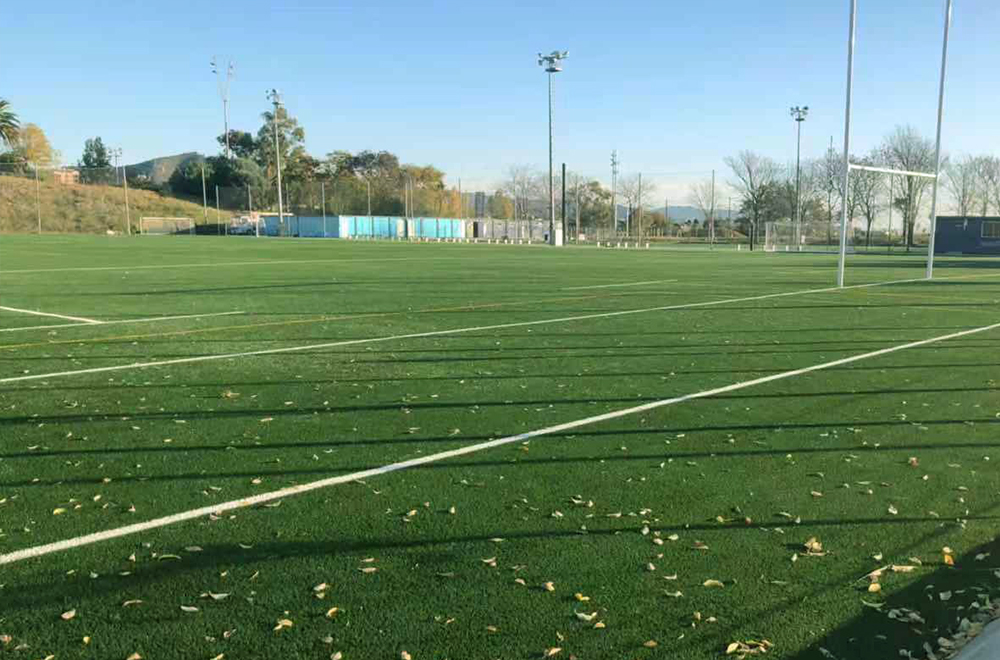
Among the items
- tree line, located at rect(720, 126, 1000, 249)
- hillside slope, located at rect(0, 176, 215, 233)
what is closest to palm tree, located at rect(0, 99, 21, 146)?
hillside slope, located at rect(0, 176, 215, 233)

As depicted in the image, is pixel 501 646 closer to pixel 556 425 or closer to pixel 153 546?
pixel 153 546

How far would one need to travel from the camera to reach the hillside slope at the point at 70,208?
72.3 metres

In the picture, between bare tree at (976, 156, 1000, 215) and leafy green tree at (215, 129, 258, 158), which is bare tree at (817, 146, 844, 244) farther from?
leafy green tree at (215, 129, 258, 158)

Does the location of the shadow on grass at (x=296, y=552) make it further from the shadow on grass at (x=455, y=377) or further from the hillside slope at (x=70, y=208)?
the hillside slope at (x=70, y=208)

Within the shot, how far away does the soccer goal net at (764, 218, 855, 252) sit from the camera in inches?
2768

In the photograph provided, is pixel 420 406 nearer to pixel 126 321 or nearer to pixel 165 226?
pixel 126 321

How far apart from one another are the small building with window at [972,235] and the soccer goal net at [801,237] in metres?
9.25

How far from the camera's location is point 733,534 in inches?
181

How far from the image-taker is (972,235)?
60.8 meters

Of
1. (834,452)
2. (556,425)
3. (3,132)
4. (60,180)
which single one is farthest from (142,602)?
(3,132)

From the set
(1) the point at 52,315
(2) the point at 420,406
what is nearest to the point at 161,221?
(1) the point at 52,315

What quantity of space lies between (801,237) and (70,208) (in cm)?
7159

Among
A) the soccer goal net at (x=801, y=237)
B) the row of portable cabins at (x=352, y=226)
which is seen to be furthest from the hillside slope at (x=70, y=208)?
the soccer goal net at (x=801, y=237)

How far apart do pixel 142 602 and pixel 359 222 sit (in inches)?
3124
